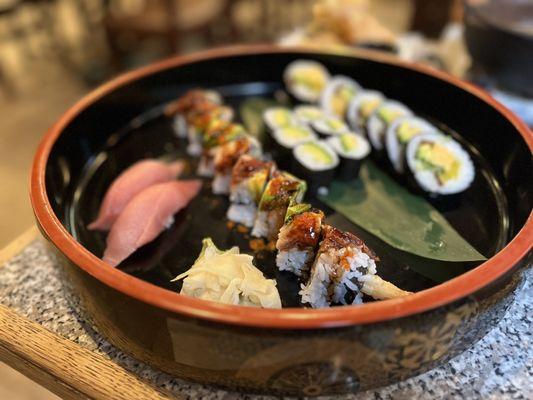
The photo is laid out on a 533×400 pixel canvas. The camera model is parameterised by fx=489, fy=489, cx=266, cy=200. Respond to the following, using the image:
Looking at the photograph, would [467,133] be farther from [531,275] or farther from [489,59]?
[531,275]

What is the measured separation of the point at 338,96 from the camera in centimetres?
251

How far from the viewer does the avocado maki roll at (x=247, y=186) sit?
6.01 ft

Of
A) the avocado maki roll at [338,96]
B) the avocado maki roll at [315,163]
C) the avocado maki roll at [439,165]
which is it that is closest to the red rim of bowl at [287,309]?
the avocado maki roll at [439,165]

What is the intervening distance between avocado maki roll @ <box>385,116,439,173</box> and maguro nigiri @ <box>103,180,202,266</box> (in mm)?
877

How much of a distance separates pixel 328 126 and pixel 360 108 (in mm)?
244

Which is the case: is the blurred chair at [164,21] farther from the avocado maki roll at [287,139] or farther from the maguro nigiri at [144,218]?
the maguro nigiri at [144,218]

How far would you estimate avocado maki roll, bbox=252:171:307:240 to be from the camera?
170cm

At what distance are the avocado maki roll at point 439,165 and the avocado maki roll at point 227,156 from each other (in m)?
0.65

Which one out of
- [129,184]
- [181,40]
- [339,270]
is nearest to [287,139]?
[129,184]

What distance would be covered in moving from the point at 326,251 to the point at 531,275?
0.74m

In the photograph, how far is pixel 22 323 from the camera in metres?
1.49

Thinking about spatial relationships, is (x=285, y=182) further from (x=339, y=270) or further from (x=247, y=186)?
(x=339, y=270)

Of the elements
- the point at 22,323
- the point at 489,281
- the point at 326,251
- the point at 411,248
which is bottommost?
the point at 22,323

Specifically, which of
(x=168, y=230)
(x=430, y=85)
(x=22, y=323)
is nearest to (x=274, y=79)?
(x=430, y=85)
